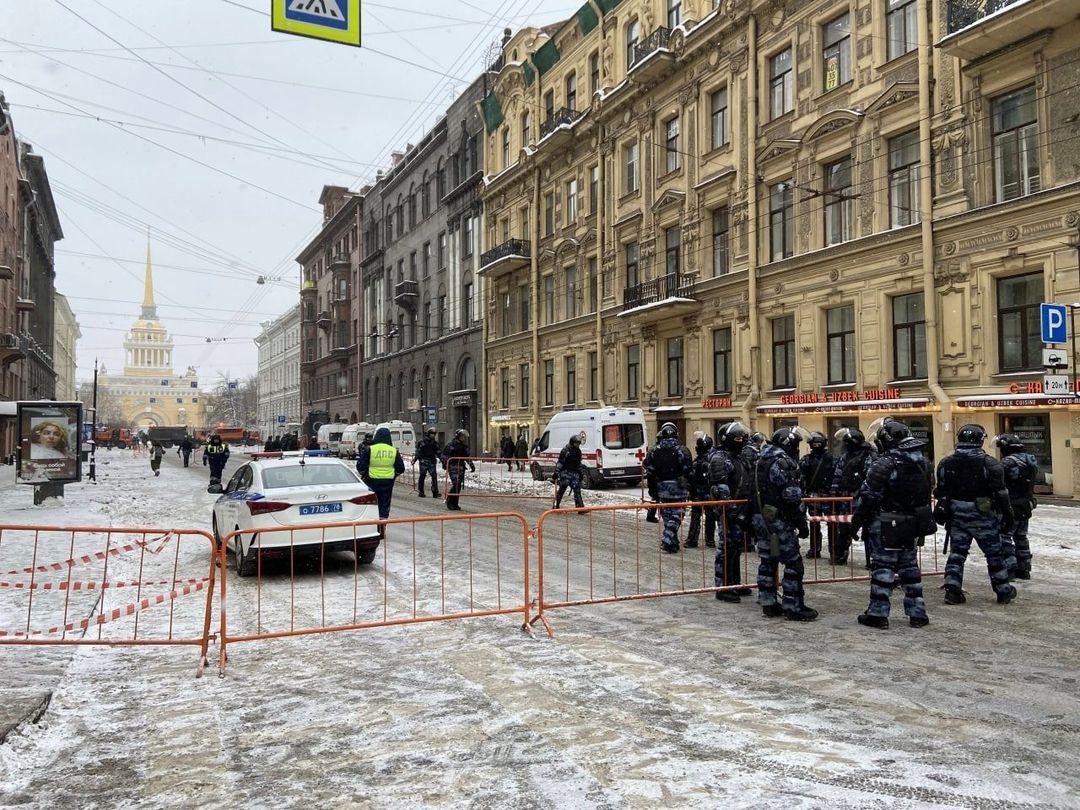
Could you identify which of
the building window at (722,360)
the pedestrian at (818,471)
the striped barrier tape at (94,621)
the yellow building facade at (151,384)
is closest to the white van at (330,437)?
Answer: the building window at (722,360)

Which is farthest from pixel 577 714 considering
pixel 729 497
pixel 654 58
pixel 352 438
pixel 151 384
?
pixel 151 384

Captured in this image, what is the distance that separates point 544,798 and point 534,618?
354cm

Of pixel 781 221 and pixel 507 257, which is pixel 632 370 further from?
pixel 507 257

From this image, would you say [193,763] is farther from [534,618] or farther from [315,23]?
[315,23]

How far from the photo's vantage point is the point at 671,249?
2786cm

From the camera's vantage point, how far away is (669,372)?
28.2 metres

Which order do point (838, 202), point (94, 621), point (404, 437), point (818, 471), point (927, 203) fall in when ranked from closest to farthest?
point (94, 621) → point (818, 471) → point (927, 203) → point (838, 202) → point (404, 437)

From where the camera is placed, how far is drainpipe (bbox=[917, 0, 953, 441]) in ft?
60.8

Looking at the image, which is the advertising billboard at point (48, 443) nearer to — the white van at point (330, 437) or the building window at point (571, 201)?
the building window at point (571, 201)

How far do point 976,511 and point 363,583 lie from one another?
6.43 meters

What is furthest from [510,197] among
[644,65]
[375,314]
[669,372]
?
[375,314]

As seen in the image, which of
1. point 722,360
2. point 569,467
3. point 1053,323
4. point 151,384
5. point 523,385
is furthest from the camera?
point 151,384

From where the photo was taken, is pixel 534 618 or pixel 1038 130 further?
pixel 1038 130

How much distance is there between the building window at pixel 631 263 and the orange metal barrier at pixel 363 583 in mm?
18920
